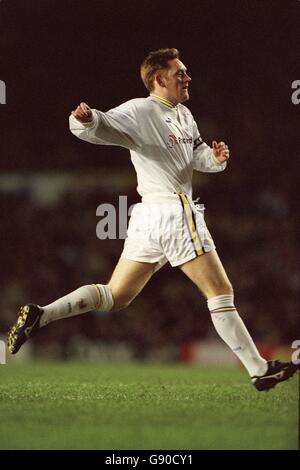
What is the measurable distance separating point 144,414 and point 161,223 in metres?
1.51

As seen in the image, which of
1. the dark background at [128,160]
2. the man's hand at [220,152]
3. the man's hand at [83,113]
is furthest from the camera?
the dark background at [128,160]

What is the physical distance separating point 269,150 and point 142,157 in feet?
38.7

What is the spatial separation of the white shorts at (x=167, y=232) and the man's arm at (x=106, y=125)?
51 cm

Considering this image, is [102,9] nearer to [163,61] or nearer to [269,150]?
[163,61]

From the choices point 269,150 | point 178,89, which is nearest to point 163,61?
point 178,89

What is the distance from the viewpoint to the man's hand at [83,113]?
6.12 metres

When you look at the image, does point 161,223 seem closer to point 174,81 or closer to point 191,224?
point 191,224

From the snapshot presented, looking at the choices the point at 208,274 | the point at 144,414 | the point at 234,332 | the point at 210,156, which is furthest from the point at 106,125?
the point at 144,414

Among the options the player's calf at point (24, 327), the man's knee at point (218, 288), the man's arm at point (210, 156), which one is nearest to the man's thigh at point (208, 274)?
the man's knee at point (218, 288)

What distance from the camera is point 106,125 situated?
631cm

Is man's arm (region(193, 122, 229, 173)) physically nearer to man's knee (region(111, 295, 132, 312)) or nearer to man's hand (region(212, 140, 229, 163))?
man's hand (region(212, 140, 229, 163))

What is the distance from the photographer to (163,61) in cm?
692

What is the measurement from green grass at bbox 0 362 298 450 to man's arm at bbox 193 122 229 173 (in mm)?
1912

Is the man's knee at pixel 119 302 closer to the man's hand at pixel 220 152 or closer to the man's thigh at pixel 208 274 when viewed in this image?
the man's thigh at pixel 208 274
